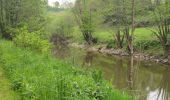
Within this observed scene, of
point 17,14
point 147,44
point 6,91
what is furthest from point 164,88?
point 147,44

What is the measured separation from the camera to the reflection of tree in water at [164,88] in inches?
780

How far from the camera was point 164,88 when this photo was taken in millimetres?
23016

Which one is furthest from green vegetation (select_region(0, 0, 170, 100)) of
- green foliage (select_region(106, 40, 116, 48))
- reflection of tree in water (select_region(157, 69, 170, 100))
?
reflection of tree in water (select_region(157, 69, 170, 100))

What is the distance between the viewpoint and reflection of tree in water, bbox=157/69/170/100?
19.8m

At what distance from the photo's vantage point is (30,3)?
3644cm

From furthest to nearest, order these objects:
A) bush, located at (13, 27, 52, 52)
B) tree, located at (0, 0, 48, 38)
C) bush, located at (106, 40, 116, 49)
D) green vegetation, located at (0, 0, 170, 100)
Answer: bush, located at (106, 40, 116, 49) → tree, located at (0, 0, 48, 38) → bush, located at (13, 27, 52, 52) → green vegetation, located at (0, 0, 170, 100)

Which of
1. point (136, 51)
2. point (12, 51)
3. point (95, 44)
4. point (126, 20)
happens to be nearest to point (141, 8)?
point (126, 20)

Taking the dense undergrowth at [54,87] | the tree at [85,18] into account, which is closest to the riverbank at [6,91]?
the dense undergrowth at [54,87]

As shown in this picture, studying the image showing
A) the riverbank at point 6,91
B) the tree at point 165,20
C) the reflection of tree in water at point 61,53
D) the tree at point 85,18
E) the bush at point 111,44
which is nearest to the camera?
the riverbank at point 6,91

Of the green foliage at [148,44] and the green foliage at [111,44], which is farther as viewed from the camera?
the green foliage at [111,44]

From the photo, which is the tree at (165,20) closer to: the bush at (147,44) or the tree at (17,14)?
the bush at (147,44)

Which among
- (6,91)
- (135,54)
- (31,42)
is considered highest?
(31,42)

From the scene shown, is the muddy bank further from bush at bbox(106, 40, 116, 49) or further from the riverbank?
the riverbank

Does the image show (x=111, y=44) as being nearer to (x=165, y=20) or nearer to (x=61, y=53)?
(x=61, y=53)
